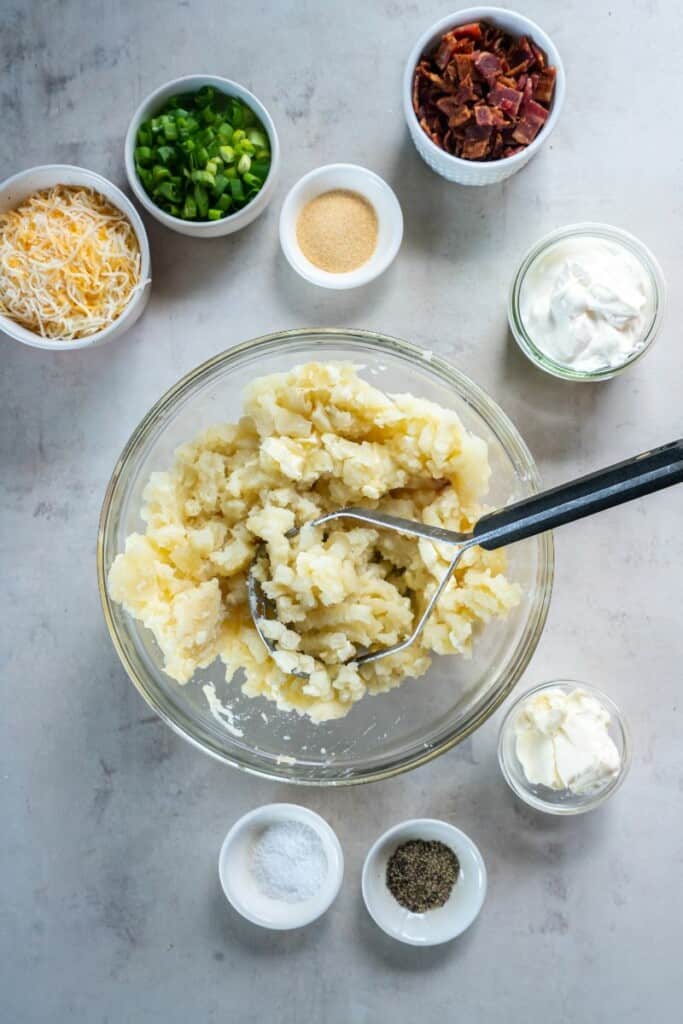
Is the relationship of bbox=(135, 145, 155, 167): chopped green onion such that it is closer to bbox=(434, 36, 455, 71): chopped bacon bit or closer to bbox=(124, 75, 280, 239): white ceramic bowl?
bbox=(124, 75, 280, 239): white ceramic bowl

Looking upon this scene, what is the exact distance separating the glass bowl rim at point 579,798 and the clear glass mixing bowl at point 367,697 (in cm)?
21

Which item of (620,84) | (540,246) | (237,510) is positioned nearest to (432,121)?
(540,246)

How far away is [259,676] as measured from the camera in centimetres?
173

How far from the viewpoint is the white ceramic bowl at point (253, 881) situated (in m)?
2.04

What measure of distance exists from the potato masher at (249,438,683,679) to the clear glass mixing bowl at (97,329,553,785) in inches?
10.2

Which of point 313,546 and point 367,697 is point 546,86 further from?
point 367,697

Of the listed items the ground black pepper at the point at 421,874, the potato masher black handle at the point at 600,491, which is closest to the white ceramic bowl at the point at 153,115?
the potato masher black handle at the point at 600,491

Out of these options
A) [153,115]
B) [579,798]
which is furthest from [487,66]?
[579,798]

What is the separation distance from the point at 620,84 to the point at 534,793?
1.69 meters

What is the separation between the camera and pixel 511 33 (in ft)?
6.59

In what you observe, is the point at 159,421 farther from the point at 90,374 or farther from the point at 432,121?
the point at 432,121

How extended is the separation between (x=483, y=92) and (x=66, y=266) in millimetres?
999

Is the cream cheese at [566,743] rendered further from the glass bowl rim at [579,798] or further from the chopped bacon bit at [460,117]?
the chopped bacon bit at [460,117]

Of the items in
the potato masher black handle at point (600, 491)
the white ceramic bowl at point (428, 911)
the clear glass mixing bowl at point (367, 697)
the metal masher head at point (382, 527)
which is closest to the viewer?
the potato masher black handle at point (600, 491)
